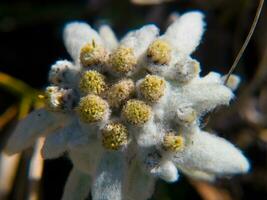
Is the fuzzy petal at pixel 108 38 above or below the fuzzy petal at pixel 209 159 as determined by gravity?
above

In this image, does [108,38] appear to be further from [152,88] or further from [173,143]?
[173,143]

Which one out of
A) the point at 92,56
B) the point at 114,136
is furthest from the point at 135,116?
the point at 92,56

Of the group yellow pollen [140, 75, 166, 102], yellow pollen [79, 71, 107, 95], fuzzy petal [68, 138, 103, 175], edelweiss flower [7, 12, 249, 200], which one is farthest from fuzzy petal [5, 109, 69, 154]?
yellow pollen [140, 75, 166, 102]

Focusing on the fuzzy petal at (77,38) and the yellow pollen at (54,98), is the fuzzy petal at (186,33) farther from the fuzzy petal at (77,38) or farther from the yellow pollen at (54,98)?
the yellow pollen at (54,98)

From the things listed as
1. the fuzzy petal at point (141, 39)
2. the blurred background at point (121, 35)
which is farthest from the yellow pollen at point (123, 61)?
the blurred background at point (121, 35)

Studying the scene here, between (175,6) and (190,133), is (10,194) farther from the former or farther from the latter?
(175,6)

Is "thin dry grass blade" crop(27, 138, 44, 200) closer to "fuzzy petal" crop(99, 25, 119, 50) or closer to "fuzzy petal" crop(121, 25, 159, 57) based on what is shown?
"fuzzy petal" crop(99, 25, 119, 50)

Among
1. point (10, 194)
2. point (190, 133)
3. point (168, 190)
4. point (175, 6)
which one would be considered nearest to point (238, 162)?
point (190, 133)
